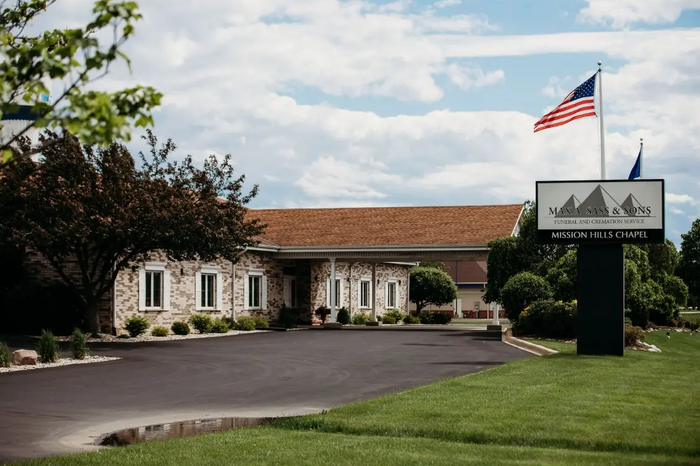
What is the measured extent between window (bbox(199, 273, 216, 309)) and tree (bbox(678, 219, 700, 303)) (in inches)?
2083

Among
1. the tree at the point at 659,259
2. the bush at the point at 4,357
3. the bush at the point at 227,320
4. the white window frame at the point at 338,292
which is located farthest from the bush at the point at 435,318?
the bush at the point at 4,357

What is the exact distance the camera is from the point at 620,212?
2230cm

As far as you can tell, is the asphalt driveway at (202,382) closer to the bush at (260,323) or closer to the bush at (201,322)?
the bush at (201,322)

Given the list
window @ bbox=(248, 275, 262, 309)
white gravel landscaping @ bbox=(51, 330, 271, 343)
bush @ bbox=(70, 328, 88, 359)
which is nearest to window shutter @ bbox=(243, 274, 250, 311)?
window @ bbox=(248, 275, 262, 309)

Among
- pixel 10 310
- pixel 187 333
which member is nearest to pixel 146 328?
pixel 187 333

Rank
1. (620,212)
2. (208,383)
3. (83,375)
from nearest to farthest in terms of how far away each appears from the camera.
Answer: (208,383)
(83,375)
(620,212)

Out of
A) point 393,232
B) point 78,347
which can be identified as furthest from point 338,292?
point 78,347

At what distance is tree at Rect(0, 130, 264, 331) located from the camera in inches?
1019

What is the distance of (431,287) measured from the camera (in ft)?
193

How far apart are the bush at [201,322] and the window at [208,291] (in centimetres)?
137

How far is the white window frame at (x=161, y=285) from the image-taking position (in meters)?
32.8

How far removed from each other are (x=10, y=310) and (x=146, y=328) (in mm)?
4580

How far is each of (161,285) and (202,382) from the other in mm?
16917

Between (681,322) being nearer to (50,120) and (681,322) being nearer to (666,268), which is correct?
(666,268)
